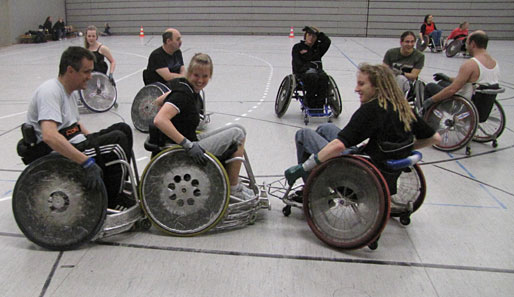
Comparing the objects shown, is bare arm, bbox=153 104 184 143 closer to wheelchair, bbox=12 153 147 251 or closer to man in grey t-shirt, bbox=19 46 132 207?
man in grey t-shirt, bbox=19 46 132 207

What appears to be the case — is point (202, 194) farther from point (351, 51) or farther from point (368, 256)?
point (351, 51)

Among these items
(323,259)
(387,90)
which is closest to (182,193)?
(323,259)

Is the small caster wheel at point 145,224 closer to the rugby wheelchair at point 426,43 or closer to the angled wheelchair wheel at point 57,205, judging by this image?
the angled wheelchair wheel at point 57,205

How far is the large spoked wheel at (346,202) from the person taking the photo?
2.60 meters

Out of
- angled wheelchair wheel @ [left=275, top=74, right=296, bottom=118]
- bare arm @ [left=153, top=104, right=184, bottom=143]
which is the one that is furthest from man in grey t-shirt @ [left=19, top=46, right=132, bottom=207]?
angled wheelchair wheel @ [left=275, top=74, right=296, bottom=118]

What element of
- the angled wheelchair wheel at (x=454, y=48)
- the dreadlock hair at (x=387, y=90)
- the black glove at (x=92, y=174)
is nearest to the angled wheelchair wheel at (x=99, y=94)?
the black glove at (x=92, y=174)

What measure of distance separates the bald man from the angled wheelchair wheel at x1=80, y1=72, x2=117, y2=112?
105 cm

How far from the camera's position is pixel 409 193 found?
3205mm

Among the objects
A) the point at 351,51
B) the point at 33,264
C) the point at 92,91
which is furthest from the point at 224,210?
the point at 351,51

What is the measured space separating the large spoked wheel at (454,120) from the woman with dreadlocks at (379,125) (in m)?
2.21

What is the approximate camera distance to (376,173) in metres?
2.60

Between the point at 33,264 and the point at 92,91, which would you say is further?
the point at 92,91

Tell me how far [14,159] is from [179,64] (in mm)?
2513

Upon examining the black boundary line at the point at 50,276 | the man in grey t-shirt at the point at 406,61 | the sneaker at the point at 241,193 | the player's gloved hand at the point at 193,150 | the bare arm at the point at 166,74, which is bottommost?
the black boundary line at the point at 50,276
